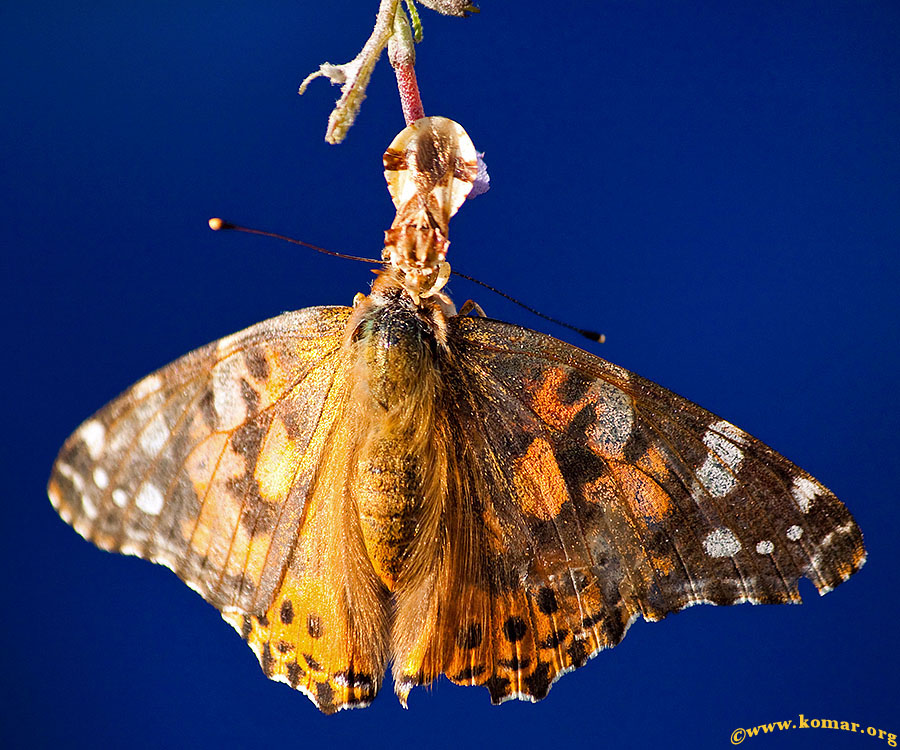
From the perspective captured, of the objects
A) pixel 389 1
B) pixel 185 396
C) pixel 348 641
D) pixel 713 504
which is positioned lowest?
pixel 348 641

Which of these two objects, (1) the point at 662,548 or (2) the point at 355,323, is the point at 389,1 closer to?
(2) the point at 355,323

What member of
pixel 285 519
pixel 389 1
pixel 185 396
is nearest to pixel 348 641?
pixel 285 519

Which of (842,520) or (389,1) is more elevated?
(389,1)

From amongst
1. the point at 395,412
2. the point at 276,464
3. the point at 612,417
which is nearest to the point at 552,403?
the point at 612,417

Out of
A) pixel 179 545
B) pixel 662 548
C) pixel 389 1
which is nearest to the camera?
pixel 389 1

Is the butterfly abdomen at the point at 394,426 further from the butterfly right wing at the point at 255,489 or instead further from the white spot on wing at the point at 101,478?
the white spot on wing at the point at 101,478

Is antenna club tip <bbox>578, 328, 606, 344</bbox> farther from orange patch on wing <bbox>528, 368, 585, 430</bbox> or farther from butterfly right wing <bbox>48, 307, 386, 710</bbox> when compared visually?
butterfly right wing <bbox>48, 307, 386, 710</bbox>

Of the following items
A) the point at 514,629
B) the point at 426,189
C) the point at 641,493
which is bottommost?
the point at 514,629

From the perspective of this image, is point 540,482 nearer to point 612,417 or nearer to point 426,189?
point 612,417
